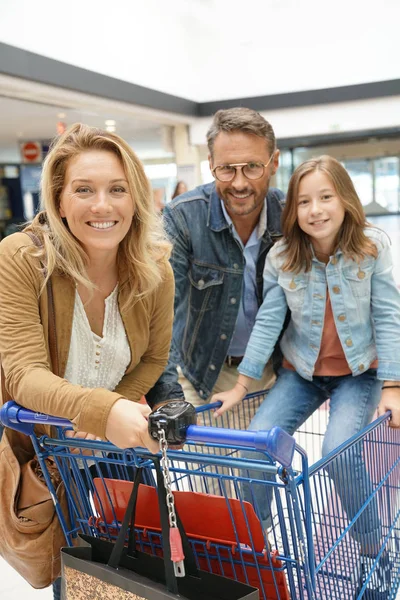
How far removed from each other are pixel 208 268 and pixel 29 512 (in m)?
1.16

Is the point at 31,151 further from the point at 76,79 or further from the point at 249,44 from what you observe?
the point at 76,79

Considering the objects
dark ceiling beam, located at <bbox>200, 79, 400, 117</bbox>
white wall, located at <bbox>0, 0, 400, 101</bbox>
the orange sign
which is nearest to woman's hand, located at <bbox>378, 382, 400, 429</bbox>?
white wall, located at <bbox>0, 0, 400, 101</bbox>

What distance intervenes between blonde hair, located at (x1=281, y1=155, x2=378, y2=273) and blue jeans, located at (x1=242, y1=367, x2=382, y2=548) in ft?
1.45

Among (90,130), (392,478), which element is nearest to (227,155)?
(90,130)

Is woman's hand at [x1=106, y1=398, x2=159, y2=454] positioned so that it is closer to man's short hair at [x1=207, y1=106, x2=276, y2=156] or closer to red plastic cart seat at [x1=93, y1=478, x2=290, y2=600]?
red plastic cart seat at [x1=93, y1=478, x2=290, y2=600]

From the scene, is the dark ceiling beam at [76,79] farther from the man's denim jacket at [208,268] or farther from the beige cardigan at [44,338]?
the beige cardigan at [44,338]

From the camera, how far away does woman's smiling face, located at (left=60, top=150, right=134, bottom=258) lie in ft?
5.37

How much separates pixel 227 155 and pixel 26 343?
3.59ft

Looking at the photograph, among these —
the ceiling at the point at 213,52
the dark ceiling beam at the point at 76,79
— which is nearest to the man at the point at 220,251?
the dark ceiling beam at the point at 76,79

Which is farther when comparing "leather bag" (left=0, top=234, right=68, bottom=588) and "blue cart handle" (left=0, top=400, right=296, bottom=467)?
"leather bag" (left=0, top=234, right=68, bottom=588)

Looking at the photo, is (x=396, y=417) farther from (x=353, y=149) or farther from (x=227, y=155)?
(x=353, y=149)

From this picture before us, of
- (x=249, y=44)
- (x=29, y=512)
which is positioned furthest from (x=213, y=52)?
(x=29, y=512)

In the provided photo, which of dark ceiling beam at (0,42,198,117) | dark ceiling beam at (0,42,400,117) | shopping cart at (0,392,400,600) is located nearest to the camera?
shopping cart at (0,392,400,600)

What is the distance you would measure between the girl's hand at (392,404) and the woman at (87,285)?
0.77 m
